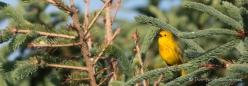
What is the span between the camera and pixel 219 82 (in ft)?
7.98

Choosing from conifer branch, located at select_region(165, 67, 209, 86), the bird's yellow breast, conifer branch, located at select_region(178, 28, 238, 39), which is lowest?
the bird's yellow breast

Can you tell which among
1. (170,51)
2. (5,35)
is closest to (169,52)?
(170,51)

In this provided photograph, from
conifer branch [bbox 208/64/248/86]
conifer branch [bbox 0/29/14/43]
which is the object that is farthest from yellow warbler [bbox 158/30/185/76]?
conifer branch [bbox 208/64/248/86]

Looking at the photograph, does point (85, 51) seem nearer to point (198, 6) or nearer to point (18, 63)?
point (18, 63)

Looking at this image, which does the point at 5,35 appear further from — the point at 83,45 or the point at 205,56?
the point at 205,56

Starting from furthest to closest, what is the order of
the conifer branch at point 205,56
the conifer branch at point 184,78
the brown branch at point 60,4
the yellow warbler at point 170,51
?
the yellow warbler at point 170,51 → the brown branch at point 60,4 → the conifer branch at point 184,78 → the conifer branch at point 205,56

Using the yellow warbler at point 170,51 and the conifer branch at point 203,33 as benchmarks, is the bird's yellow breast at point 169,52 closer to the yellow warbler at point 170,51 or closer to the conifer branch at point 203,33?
the yellow warbler at point 170,51

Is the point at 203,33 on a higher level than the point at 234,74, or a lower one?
higher

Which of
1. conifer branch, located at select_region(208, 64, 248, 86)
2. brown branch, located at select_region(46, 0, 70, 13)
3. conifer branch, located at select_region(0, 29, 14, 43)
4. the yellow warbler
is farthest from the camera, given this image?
the yellow warbler

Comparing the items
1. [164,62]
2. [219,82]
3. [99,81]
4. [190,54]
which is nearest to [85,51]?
[99,81]

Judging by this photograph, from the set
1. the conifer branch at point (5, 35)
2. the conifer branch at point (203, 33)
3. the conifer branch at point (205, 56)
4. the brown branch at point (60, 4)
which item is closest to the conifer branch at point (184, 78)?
the conifer branch at point (205, 56)

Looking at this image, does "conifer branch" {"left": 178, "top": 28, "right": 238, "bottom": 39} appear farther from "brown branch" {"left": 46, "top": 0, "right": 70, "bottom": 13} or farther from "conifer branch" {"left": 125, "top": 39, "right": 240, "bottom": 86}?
"brown branch" {"left": 46, "top": 0, "right": 70, "bottom": 13}

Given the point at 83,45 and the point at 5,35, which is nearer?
the point at 5,35

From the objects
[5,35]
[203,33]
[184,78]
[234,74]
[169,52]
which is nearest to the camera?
[203,33]
